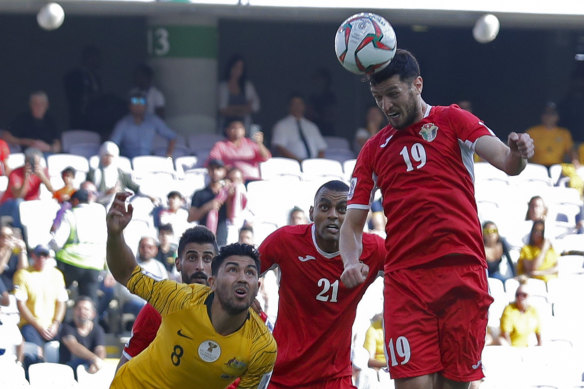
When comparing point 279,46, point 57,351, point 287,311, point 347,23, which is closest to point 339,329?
point 287,311

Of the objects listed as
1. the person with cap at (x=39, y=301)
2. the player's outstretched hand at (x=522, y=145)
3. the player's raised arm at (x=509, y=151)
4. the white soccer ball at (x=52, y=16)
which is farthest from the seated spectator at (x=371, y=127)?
the player's outstretched hand at (x=522, y=145)

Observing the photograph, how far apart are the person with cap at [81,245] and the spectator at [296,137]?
353 centimetres

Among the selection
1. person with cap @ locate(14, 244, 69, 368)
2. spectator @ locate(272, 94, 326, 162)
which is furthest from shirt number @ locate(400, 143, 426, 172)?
spectator @ locate(272, 94, 326, 162)

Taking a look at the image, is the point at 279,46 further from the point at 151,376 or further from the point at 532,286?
the point at 151,376

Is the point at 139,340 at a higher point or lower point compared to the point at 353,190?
lower

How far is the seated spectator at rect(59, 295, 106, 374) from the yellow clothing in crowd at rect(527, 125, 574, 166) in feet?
23.5

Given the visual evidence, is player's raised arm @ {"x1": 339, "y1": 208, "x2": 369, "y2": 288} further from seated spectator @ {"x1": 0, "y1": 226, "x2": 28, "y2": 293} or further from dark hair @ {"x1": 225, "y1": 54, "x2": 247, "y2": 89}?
dark hair @ {"x1": 225, "y1": 54, "x2": 247, "y2": 89}

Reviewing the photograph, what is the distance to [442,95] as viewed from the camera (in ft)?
64.7

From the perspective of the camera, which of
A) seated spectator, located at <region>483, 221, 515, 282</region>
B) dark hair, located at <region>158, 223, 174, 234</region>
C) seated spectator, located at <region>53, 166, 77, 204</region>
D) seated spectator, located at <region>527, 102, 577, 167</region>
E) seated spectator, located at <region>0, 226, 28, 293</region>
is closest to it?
seated spectator, located at <region>0, 226, 28, 293</region>

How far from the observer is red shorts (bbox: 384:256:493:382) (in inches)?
229

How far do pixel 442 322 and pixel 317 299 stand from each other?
44.6 inches

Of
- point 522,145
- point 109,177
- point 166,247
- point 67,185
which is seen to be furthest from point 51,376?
point 522,145

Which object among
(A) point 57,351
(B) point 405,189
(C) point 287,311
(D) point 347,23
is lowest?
(A) point 57,351

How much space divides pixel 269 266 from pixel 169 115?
343 inches
